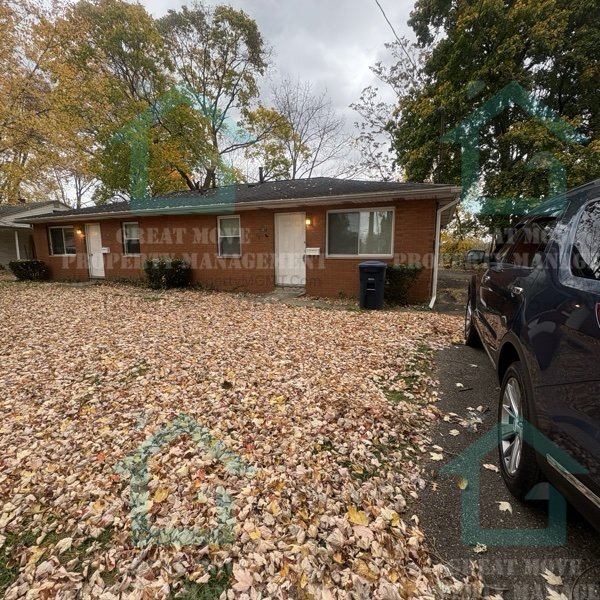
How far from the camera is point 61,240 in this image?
13219mm

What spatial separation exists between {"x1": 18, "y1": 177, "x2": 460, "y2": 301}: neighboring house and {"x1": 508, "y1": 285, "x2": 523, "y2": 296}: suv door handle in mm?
5678

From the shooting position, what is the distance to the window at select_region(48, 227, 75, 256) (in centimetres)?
1304

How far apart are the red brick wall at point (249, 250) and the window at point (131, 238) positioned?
233 millimetres

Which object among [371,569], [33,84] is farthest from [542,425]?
[33,84]

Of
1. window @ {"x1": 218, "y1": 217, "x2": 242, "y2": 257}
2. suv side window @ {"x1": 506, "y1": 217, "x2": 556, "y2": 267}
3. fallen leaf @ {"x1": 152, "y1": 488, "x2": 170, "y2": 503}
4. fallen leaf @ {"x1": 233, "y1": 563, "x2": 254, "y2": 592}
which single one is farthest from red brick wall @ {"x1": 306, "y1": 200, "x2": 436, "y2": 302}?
fallen leaf @ {"x1": 233, "y1": 563, "x2": 254, "y2": 592}

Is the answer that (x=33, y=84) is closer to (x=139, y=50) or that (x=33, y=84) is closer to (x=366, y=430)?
(x=139, y=50)

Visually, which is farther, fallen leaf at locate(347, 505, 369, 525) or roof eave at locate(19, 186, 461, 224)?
roof eave at locate(19, 186, 461, 224)

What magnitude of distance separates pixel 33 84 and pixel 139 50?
8.74m

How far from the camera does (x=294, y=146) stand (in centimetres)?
2147

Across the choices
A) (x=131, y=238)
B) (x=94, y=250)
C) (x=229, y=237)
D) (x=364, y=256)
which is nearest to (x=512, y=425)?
(x=364, y=256)

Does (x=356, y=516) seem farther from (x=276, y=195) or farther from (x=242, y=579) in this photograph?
(x=276, y=195)

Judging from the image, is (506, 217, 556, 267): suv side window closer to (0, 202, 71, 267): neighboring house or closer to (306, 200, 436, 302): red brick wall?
(306, 200, 436, 302): red brick wall

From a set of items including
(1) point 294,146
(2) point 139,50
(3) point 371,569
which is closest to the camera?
(3) point 371,569

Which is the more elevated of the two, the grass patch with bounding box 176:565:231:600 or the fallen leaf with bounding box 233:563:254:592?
the fallen leaf with bounding box 233:563:254:592
